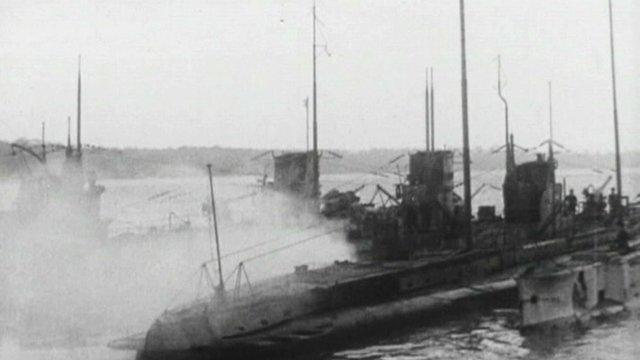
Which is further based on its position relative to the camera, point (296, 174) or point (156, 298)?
point (296, 174)

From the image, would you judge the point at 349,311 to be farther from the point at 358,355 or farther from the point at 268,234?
the point at 268,234

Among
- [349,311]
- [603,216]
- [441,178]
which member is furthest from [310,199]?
[349,311]

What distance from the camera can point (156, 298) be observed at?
122 feet

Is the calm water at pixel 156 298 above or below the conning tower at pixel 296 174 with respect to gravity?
below

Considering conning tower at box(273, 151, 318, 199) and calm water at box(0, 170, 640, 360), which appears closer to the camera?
calm water at box(0, 170, 640, 360)

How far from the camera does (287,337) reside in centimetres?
2603

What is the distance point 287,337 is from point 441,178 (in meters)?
22.7

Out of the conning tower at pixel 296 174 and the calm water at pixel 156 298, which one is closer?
the calm water at pixel 156 298

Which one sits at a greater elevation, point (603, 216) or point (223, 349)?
point (603, 216)

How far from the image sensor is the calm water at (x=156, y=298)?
27203 millimetres

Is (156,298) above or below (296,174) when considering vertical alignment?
below

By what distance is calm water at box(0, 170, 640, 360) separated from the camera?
89.2ft

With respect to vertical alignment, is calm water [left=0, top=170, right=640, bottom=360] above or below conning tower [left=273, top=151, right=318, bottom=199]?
below

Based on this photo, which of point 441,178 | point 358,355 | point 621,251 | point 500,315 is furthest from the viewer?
point 441,178
